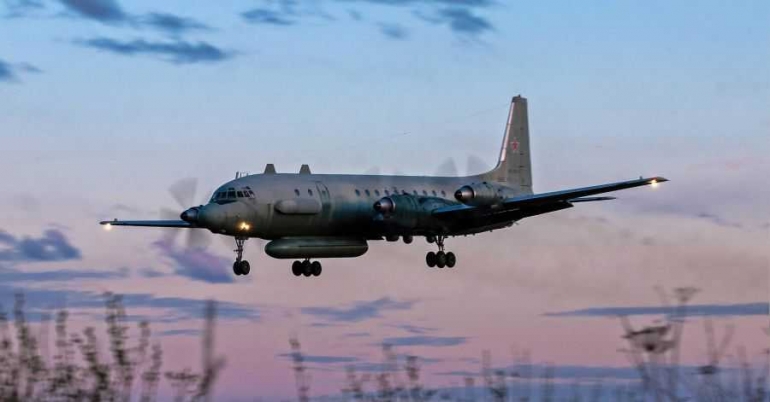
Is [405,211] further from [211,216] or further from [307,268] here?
[211,216]

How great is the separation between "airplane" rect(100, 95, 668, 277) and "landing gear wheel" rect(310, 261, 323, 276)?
0.15 feet

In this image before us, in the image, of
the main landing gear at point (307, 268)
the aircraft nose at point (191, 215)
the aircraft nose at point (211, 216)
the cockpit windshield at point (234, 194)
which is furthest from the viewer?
the main landing gear at point (307, 268)

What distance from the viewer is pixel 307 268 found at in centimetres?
5550

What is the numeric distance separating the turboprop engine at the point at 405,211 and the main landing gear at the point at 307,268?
3731 millimetres

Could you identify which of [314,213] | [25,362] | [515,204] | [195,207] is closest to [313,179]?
[314,213]

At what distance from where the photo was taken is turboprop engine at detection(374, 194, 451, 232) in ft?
176

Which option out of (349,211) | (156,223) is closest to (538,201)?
(349,211)

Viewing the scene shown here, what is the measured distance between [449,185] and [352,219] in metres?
7.66

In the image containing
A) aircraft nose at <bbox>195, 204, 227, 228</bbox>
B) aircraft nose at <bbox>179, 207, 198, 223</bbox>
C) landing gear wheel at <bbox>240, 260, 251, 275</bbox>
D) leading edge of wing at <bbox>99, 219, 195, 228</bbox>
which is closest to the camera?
aircraft nose at <bbox>195, 204, 227, 228</bbox>

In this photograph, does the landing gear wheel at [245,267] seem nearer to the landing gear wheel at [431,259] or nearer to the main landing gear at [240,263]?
the main landing gear at [240,263]

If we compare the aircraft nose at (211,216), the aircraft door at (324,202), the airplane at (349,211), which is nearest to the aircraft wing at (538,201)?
the airplane at (349,211)

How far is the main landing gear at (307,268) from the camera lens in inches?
2185

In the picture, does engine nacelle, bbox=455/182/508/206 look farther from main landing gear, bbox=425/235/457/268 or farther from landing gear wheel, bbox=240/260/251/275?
landing gear wheel, bbox=240/260/251/275

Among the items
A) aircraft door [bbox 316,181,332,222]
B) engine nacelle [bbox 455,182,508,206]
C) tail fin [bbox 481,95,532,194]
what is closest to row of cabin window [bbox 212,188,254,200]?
aircraft door [bbox 316,181,332,222]
